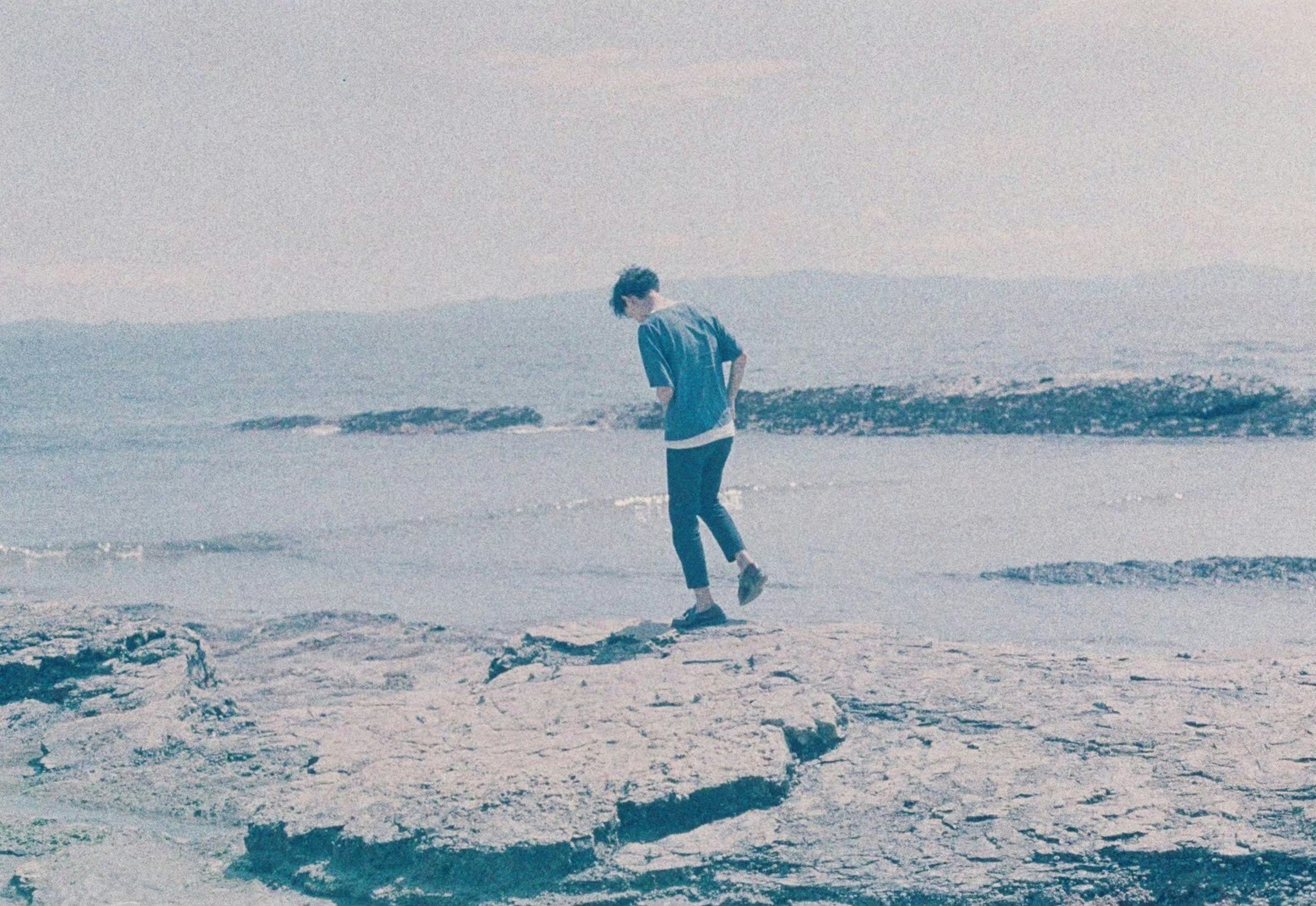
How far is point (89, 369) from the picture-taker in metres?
86.5

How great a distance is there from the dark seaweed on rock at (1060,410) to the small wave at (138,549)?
15047mm

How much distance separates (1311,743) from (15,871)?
15.1 ft

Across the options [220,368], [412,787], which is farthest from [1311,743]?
[220,368]

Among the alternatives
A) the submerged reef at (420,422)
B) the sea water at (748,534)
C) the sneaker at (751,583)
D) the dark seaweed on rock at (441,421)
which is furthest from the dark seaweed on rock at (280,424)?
the sneaker at (751,583)

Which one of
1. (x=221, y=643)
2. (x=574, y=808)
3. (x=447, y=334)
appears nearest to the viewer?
(x=574, y=808)

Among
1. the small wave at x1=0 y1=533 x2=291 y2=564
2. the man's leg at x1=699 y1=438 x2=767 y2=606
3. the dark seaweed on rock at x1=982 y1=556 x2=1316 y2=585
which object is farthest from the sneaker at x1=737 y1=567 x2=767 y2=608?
the small wave at x1=0 y1=533 x2=291 y2=564

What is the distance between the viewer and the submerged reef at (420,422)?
115ft

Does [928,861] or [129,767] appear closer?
[928,861]

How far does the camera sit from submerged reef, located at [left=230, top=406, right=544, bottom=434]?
115 feet

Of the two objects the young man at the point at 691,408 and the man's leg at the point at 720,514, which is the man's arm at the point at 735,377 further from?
the man's leg at the point at 720,514

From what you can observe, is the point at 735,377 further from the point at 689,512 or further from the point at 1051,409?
the point at 1051,409

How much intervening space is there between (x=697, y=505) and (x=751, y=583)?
57 centimetres

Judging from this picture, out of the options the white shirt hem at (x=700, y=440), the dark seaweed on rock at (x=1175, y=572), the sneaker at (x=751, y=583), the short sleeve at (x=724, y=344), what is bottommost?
the dark seaweed on rock at (x=1175, y=572)

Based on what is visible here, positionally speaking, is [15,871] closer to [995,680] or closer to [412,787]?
[412,787]
